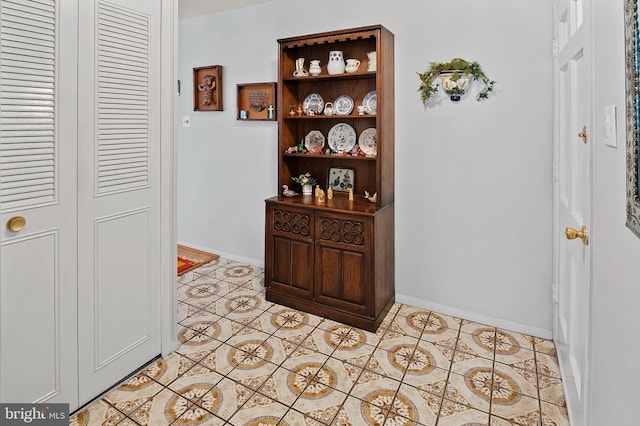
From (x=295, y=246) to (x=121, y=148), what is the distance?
1443 millimetres

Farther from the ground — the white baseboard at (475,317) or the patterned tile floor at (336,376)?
the white baseboard at (475,317)

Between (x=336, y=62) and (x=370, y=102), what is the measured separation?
1.31 ft

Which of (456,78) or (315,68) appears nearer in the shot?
(456,78)

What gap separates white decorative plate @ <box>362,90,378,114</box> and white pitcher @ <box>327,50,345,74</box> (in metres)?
0.28

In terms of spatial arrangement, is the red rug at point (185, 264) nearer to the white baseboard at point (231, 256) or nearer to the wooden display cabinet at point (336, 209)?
the white baseboard at point (231, 256)

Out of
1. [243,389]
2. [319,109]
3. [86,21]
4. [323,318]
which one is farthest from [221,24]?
[243,389]

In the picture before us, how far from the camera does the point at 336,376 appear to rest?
2225 millimetres

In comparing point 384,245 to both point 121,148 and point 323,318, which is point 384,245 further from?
point 121,148

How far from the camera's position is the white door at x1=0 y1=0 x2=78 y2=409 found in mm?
1555

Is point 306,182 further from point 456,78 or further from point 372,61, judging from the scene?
point 456,78

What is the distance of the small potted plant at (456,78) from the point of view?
104 inches

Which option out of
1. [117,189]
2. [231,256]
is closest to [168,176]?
[117,189]

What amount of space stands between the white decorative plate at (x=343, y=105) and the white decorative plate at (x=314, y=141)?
27 centimetres

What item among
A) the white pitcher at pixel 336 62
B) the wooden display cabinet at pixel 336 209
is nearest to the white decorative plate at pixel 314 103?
the wooden display cabinet at pixel 336 209
